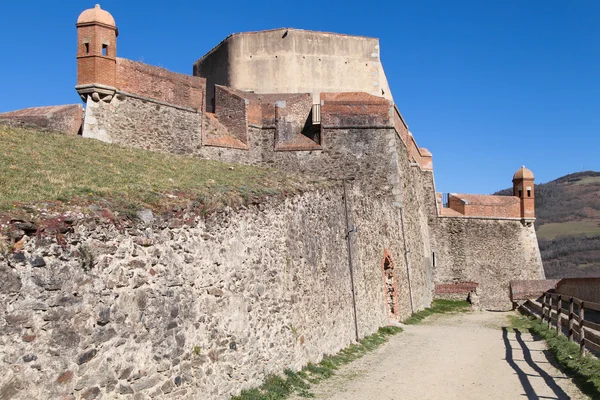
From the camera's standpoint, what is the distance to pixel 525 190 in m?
34.7

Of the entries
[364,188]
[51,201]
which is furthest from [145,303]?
[364,188]

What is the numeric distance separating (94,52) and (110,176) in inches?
336

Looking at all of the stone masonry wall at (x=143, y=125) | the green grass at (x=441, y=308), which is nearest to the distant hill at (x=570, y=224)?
the green grass at (x=441, y=308)

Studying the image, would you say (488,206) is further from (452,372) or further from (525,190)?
(452,372)

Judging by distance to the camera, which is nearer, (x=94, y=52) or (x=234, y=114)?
(x=94, y=52)

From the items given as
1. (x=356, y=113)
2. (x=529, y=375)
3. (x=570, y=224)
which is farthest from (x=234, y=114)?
(x=570, y=224)

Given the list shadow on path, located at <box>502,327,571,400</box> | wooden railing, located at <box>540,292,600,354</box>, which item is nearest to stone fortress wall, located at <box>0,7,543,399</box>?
shadow on path, located at <box>502,327,571,400</box>

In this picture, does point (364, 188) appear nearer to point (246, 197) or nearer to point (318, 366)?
point (318, 366)

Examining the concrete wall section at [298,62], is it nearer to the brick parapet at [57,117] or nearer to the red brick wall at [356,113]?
the red brick wall at [356,113]

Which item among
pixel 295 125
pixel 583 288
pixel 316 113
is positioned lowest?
pixel 583 288

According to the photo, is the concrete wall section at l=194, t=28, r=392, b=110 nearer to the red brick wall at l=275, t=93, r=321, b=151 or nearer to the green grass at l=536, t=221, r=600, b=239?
the red brick wall at l=275, t=93, r=321, b=151

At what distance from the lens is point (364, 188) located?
1673 cm

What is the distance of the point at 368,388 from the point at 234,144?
41.8 feet

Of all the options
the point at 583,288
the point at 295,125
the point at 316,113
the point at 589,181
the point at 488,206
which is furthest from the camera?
the point at 589,181
